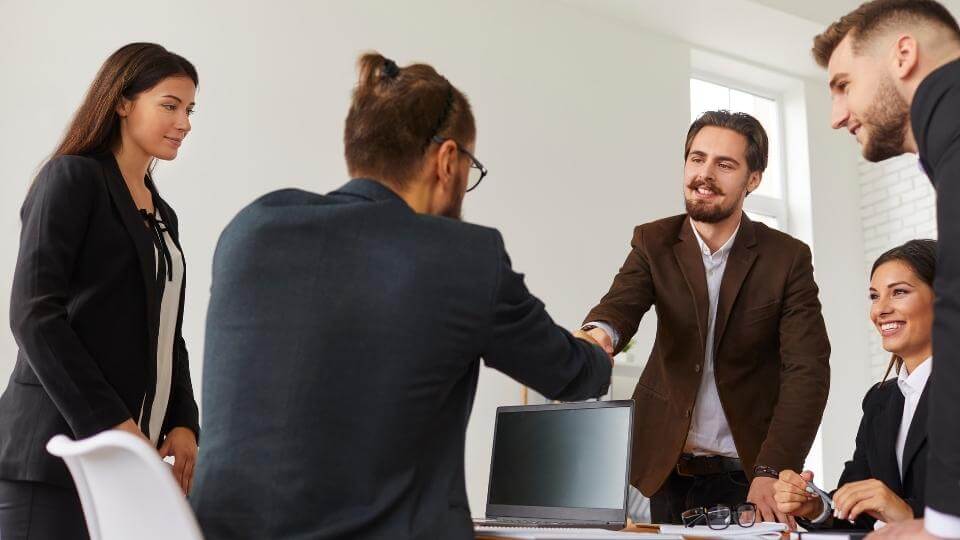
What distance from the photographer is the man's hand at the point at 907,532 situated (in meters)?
1.37

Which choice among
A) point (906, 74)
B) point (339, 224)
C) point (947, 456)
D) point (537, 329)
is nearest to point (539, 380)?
point (537, 329)

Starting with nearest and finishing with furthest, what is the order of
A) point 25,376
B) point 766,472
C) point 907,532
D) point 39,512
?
point 907,532 → point 39,512 → point 25,376 → point 766,472

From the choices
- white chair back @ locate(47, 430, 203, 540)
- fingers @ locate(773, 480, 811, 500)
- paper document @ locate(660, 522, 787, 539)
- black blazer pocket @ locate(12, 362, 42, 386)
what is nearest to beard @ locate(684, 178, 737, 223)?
fingers @ locate(773, 480, 811, 500)

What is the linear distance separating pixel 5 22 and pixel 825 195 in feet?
17.3

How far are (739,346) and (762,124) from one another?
186 inches

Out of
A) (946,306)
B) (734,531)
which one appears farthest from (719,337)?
(946,306)

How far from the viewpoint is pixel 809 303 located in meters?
2.62

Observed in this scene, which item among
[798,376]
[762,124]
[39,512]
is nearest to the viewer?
[39,512]

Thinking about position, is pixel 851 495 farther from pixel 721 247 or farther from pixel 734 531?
pixel 721 247

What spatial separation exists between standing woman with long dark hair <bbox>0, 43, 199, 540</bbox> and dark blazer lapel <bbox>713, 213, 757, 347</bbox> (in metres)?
1.33

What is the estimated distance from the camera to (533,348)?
4.87 ft

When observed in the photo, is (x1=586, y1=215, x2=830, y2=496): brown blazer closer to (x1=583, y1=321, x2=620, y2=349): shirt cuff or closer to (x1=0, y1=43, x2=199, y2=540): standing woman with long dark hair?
(x1=583, y1=321, x2=620, y2=349): shirt cuff

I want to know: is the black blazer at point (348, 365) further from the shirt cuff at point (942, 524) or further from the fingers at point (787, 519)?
the fingers at point (787, 519)

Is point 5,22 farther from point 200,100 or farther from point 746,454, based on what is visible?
point 746,454
